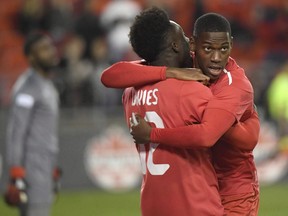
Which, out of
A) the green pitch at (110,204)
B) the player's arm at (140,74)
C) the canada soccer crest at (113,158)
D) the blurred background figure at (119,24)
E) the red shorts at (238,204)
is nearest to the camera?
the player's arm at (140,74)

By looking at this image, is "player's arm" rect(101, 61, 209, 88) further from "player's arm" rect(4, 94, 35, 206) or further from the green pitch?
the green pitch

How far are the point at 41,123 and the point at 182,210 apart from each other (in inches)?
114

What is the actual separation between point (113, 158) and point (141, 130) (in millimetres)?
7901

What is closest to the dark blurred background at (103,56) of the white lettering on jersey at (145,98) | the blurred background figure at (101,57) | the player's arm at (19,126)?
the blurred background figure at (101,57)

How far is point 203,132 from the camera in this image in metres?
4.29

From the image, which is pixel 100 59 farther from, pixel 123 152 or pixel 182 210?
pixel 182 210

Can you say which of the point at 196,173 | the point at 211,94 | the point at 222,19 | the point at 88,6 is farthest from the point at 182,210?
the point at 88,6

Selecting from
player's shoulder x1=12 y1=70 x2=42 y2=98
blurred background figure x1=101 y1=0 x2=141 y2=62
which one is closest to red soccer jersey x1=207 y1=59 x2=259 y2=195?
player's shoulder x1=12 y1=70 x2=42 y2=98

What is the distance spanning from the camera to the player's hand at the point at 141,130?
444 centimetres

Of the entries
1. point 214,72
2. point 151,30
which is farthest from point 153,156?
point 151,30

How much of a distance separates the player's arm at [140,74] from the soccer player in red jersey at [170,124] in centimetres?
4

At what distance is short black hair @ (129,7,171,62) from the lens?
175 inches

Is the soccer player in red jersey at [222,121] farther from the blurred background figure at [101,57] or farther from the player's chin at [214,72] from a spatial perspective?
the blurred background figure at [101,57]

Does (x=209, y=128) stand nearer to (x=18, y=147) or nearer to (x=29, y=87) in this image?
(x=18, y=147)
